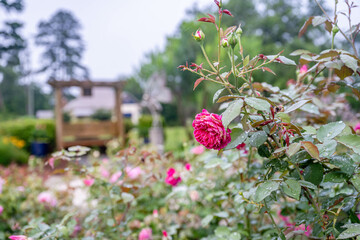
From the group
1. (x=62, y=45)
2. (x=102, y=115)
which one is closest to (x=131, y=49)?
(x=102, y=115)

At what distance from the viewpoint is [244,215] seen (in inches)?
35.2

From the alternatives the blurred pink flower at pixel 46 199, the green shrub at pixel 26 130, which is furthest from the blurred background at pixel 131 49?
the blurred pink flower at pixel 46 199

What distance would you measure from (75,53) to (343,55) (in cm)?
1929

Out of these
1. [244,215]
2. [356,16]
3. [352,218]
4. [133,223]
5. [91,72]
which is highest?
[91,72]

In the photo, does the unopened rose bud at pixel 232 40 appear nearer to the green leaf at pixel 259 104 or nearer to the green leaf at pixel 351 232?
the green leaf at pixel 259 104

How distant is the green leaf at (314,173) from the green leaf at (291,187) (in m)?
0.05

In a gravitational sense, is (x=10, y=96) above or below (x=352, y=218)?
above

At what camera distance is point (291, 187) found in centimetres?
46

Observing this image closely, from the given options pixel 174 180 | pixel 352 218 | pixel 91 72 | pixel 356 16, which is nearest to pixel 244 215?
pixel 174 180

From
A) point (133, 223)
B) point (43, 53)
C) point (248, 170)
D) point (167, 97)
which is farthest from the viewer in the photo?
point (43, 53)

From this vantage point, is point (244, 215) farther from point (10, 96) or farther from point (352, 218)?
point (10, 96)

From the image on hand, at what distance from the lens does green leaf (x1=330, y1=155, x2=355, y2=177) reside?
1.56ft

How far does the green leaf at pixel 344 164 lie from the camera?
48 cm

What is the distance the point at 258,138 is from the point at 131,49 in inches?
127
